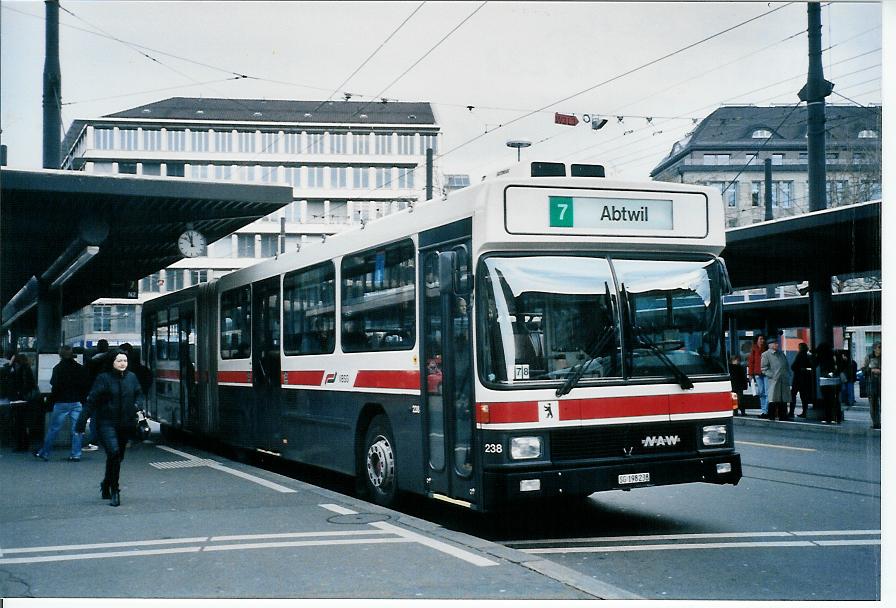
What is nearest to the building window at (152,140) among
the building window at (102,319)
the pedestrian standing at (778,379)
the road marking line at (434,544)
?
the pedestrian standing at (778,379)

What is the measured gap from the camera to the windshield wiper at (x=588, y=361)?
8719mm

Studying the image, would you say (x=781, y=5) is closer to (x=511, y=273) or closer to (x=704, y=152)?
(x=511, y=273)

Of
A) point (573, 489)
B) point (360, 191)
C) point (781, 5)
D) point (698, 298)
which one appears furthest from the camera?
point (360, 191)

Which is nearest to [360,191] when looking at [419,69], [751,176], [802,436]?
[751,176]

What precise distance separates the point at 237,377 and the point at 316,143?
16654 mm

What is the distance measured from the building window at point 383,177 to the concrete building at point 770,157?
55.8ft

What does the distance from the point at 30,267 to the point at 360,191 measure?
19.6 metres

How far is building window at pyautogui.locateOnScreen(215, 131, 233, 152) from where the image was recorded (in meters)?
34.0

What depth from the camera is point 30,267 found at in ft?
83.6

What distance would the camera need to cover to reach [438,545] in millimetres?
8422

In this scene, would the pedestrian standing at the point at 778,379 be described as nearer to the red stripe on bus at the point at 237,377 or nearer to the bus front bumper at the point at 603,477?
the red stripe on bus at the point at 237,377

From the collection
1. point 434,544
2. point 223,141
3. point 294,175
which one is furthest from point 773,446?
point 294,175

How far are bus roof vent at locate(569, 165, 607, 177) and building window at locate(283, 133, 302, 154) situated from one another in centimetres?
2259

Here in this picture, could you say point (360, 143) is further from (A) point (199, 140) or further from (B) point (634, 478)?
(B) point (634, 478)
